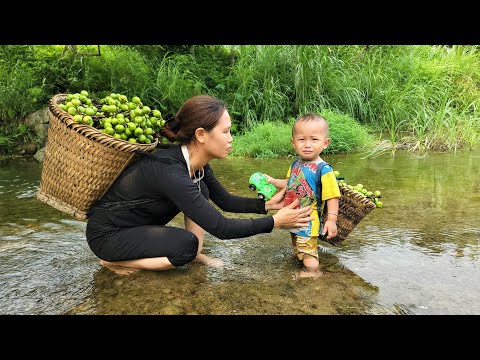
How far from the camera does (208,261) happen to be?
3037mm

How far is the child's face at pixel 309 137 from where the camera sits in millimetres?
2883

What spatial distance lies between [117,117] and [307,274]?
4.95ft

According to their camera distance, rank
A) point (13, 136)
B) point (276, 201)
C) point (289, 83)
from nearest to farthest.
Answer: point (276, 201), point (13, 136), point (289, 83)

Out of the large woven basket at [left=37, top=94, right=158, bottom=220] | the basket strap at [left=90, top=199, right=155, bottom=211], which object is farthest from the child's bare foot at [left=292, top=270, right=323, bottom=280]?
the large woven basket at [left=37, top=94, right=158, bottom=220]

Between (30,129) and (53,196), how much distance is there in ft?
21.7

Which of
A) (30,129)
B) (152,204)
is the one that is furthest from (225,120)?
(30,129)

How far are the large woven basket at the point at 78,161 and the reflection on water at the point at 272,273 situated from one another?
1.66ft

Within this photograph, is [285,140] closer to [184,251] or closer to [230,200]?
[230,200]

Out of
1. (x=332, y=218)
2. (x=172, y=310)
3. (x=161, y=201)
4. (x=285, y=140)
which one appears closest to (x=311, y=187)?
(x=332, y=218)

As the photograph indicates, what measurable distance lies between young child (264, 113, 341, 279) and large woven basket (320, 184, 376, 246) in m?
0.07

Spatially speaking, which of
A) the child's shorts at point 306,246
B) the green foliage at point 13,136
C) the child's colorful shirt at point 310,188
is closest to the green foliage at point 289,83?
the green foliage at point 13,136

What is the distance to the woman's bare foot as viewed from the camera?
9.84ft

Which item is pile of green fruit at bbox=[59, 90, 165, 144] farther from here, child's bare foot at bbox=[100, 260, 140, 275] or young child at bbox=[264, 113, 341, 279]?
young child at bbox=[264, 113, 341, 279]

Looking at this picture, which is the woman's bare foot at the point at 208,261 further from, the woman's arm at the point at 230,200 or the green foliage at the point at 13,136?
the green foliage at the point at 13,136
